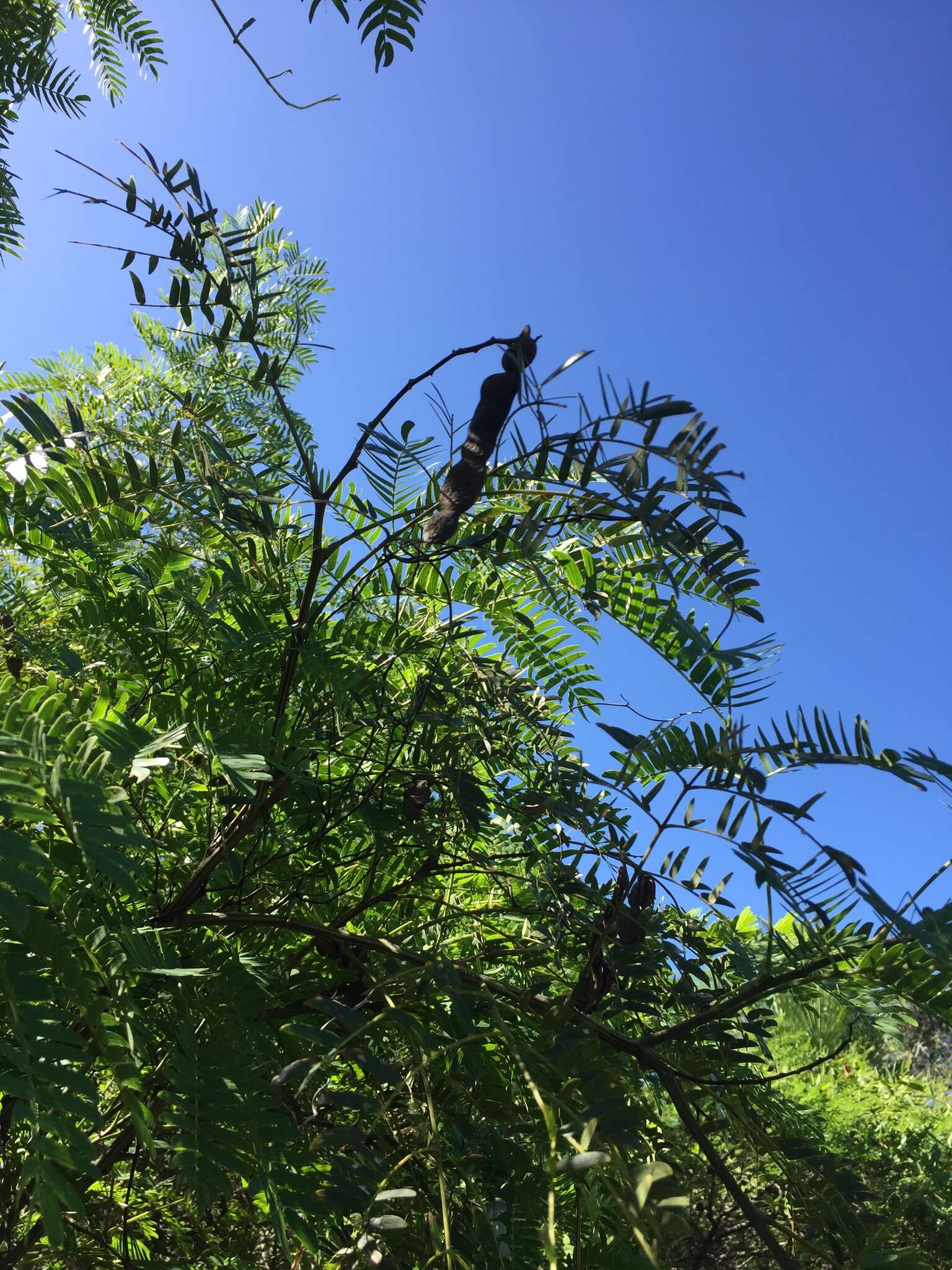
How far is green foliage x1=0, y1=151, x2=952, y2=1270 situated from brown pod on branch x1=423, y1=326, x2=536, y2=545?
0.11ft

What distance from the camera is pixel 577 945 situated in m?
0.99

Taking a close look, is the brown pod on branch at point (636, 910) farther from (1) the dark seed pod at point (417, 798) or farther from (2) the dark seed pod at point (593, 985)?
(1) the dark seed pod at point (417, 798)

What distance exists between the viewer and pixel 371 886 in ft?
3.32

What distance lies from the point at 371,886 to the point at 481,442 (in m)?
0.50

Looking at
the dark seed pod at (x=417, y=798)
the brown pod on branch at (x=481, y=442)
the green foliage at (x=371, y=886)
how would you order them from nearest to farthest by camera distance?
the green foliage at (x=371, y=886)
the brown pod on branch at (x=481, y=442)
the dark seed pod at (x=417, y=798)

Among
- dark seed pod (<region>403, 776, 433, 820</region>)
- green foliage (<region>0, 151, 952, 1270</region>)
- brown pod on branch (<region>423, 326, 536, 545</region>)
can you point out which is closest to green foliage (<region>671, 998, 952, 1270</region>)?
green foliage (<region>0, 151, 952, 1270</region>)

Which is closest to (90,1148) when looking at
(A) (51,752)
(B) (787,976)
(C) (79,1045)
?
(C) (79,1045)

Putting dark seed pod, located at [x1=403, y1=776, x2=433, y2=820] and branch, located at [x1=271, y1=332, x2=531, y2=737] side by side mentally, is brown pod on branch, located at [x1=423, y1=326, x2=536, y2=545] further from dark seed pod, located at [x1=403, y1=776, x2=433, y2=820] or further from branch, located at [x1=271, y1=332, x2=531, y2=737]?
dark seed pod, located at [x1=403, y1=776, x2=433, y2=820]

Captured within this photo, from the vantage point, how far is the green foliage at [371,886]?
606 millimetres

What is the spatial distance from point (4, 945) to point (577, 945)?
1.91ft

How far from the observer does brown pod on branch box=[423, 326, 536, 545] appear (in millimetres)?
809

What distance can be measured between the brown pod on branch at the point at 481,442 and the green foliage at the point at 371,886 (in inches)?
1.3

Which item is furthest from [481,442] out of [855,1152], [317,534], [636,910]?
[855,1152]

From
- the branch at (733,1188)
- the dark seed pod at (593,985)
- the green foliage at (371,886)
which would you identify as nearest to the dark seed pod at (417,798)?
the green foliage at (371,886)
